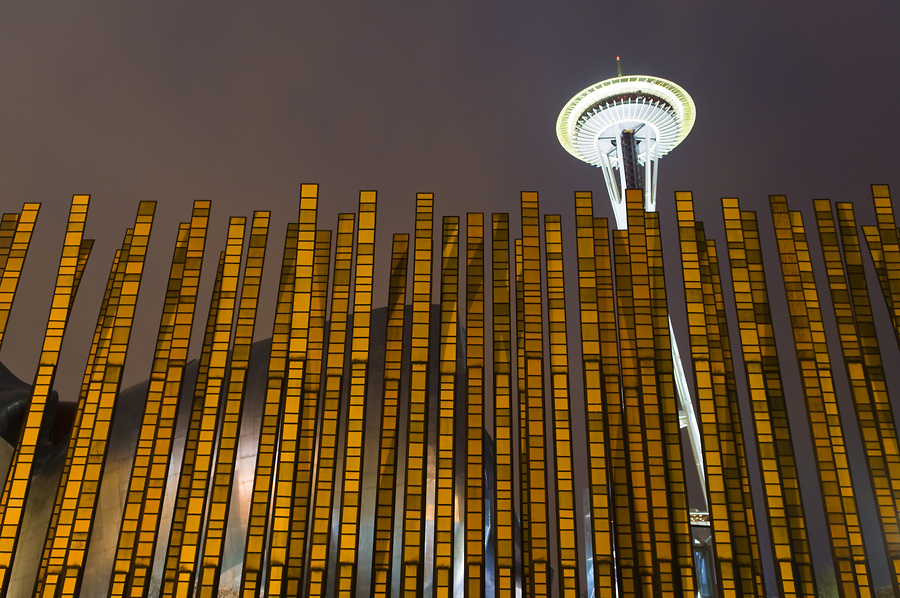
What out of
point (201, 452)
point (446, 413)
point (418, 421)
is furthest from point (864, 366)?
point (201, 452)

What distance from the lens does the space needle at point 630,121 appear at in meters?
43.8

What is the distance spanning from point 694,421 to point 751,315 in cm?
2253

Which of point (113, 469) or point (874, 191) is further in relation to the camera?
point (113, 469)

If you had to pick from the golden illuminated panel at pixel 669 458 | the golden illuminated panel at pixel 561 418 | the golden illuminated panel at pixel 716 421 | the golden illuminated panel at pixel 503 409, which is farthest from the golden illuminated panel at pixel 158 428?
the golden illuminated panel at pixel 716 421

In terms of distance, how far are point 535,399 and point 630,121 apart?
34.4m

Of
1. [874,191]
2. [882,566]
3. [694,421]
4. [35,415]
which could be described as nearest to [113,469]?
[35,415]

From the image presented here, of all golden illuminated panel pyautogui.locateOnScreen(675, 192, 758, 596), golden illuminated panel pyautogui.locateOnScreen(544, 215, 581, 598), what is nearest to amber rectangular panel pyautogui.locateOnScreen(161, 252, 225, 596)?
golden illuminated panel pyautogui.locateOnScreen(544, 215, 581, 598)

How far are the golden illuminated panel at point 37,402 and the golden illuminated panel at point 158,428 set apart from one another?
1.53 m

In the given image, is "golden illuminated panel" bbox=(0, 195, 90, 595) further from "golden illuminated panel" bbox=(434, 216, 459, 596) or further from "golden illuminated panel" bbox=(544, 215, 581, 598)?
"golden illuminated panel" bbox=(544, 215, 581, 598)

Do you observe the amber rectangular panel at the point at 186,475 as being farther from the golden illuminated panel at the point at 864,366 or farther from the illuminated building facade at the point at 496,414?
the golden illuminated panel at the point at 864,366

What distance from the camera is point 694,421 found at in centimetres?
3481

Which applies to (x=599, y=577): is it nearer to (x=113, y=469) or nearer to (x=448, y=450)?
(x=448, y=450)

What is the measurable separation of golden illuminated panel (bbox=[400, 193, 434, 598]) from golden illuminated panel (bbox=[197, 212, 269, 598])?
263cm

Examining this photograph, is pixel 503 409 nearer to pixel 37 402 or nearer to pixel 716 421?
pixel 716 421
